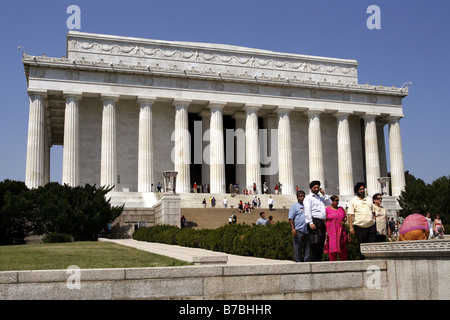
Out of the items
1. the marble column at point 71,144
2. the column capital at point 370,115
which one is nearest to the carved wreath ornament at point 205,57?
the column capital at point 370,115

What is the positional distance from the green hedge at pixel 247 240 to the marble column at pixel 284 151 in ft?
95.9

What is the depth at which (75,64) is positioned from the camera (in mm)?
51500

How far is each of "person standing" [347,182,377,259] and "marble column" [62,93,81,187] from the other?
40.8 meters

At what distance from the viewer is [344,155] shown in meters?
60.2

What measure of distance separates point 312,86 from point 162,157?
18.4 metres

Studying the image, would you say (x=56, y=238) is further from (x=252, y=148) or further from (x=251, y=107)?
(x=251, y=107)

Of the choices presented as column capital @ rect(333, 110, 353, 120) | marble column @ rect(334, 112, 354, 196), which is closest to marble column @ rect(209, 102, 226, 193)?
column capital @ rect(333, 110, 353, 120)

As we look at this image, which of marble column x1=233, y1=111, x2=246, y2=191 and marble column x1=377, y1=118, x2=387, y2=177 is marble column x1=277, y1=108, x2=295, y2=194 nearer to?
marble column x1=233, y1=111, x2=246, y2=191

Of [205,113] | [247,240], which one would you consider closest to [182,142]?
[205,113]

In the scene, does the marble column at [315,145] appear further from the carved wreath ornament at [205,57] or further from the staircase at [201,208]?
the carved wreath ornament at [205,57]

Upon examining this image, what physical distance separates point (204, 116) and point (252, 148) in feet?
23.4

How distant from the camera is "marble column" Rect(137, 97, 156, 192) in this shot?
176 ft

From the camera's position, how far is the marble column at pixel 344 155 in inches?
2355
